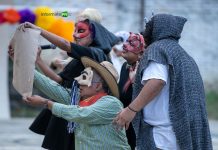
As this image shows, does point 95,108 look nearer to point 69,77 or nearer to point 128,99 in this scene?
point 128,99

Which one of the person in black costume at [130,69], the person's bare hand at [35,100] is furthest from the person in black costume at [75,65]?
the person's bare hand at [35,100]

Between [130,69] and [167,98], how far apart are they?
3.72ft

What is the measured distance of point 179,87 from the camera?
13.3ft

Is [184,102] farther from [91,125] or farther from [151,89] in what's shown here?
[91,125]

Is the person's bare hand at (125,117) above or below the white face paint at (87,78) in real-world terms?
below

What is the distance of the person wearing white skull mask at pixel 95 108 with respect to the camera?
14.6 ft

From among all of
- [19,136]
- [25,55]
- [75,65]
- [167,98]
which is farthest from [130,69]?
[19,136]

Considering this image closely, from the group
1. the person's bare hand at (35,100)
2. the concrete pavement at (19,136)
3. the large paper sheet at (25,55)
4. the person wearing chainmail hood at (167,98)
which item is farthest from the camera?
the concrete pavement at (19,136)

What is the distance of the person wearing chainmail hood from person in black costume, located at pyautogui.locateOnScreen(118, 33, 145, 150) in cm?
79

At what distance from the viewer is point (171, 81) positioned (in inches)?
160

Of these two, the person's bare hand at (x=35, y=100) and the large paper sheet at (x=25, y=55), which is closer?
the person's bare hand at (x=35, y=100)

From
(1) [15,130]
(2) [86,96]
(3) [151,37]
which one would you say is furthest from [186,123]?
(1) [15,130]

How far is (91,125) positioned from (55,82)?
588 millimetres

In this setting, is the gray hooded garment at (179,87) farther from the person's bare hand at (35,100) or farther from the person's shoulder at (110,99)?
the person's bare hand at (35,100)
